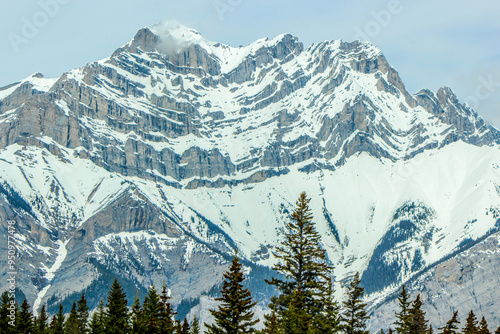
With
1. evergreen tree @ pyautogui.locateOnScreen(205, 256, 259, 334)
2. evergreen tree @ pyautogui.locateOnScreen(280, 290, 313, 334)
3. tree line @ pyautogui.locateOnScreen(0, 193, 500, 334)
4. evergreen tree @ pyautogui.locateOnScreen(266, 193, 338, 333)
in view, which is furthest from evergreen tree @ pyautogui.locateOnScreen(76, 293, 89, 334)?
evergreen tree @ pyautogui.locateOnScreen(280, 290, 313, 334)

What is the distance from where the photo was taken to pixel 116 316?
7919 cm

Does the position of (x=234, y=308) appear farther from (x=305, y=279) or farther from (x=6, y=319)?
(x=6, y=319)

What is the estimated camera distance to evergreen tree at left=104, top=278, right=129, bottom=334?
246 ft

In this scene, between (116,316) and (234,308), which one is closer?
(234,308)

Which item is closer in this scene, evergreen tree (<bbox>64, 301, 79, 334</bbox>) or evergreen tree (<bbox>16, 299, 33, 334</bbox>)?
evergreen tree (<bbox>16, 299, 33, 334</bbox>)

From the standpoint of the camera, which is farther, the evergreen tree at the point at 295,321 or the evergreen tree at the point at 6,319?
the evergreen tree at the point at 6,319

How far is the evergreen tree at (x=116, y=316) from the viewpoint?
74938 mm

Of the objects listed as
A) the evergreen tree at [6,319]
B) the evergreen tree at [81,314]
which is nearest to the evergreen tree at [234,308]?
the evergreen tree at [6,319]

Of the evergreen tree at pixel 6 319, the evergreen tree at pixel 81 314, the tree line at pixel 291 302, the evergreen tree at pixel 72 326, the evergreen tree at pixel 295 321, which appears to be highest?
the evergreen tree at pixel 81 314

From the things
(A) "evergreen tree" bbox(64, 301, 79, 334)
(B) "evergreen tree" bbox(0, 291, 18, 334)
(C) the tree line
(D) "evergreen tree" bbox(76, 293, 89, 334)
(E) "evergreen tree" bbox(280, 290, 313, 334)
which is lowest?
(E) "evergreen tree" bbox(280, 290, 313, 334)

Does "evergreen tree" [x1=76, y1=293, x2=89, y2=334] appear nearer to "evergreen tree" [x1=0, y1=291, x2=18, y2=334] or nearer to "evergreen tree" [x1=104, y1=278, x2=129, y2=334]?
"evergreen tree" [x1=0, y1=291, x2=18, y2=334]

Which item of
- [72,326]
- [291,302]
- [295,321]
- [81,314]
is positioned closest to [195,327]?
[72,326]

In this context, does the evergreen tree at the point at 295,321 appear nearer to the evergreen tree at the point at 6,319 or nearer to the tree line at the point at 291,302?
the tree line at the point at 291,302

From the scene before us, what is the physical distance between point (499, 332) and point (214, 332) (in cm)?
4388
